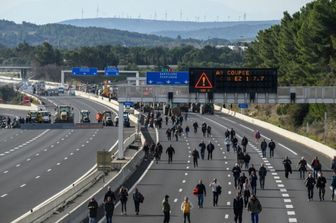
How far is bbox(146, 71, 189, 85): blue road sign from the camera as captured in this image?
81.6m

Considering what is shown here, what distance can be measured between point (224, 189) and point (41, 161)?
25315 mm

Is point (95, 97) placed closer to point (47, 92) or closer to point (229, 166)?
point (47, 92)

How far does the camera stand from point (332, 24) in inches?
4237

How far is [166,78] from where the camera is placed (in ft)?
273

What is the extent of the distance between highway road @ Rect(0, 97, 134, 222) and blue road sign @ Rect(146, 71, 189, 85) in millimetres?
6316

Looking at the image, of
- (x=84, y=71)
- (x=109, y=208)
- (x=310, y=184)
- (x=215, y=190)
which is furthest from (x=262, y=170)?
(x=84, y=71)

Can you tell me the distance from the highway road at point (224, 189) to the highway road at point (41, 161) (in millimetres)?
4665

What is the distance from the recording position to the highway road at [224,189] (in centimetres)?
3816

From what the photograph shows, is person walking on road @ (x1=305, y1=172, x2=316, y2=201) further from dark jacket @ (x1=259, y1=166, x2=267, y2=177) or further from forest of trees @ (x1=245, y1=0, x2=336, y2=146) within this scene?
forest of trees @ (x1=245, y1=0, x2=336, y2=146)

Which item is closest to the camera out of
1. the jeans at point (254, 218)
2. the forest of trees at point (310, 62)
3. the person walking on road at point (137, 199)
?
the jeans at point (254, 218)

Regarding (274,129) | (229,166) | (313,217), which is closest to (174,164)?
(229,166)

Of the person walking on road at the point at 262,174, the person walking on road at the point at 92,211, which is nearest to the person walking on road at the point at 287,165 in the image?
the person walking on road at the point at 262,174

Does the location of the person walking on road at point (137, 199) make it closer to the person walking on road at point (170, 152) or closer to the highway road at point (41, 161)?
the highway road at point (41, 161)

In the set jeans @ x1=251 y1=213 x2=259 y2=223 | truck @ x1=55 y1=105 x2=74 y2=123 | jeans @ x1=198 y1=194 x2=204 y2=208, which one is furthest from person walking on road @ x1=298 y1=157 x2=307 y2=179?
truck @ x1=55 y1=105 x2=74 y2=123
